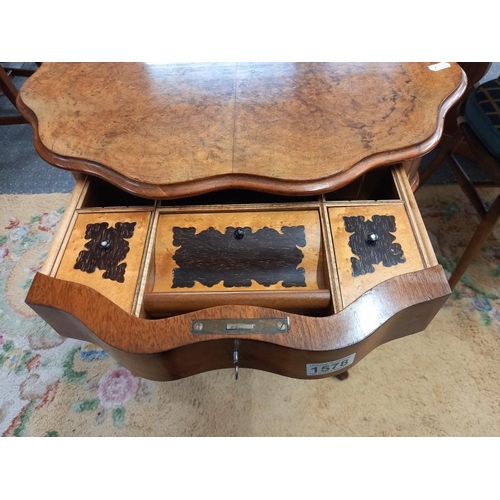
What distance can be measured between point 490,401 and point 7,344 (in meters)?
1.24

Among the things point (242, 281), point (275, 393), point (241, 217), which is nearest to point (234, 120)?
point (241, 217)

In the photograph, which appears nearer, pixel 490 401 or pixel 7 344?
pixel 490 401

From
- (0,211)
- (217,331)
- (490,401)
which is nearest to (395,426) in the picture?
(490,401)

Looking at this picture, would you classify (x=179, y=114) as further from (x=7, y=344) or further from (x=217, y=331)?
(x=7, y=344)

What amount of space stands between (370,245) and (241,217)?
0.22 meters

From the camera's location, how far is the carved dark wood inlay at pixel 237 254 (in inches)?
24.7

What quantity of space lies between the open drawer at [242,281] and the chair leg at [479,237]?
12.4 inches

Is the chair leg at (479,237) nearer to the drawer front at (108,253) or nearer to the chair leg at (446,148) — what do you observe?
the chair leg at (446,148)

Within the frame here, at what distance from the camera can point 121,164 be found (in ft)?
2.03

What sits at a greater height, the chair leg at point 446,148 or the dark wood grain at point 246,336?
the dark wood grain at point 246,336

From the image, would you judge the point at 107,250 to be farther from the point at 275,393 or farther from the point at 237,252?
the point at 275,393

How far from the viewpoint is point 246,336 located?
1.54 ft

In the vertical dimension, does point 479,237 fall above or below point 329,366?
below

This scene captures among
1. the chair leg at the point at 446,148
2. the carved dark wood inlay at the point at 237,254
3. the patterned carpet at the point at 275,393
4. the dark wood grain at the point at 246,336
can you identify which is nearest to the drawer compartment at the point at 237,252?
the carved dark wood inlay at the point at 237,254
